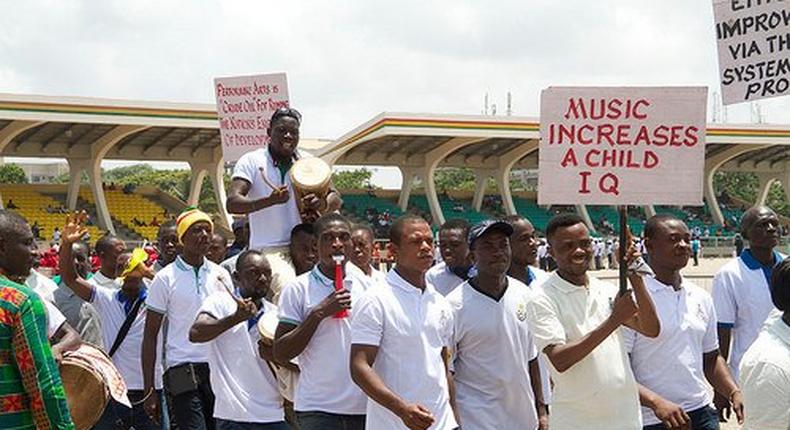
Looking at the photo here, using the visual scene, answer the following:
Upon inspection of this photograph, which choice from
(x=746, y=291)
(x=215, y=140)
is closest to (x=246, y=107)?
(x=746, y=291)

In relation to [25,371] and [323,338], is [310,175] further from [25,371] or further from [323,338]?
[25,371]

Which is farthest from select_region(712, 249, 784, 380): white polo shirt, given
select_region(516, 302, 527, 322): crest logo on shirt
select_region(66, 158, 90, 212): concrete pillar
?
select_region(66, 158, 90, 212): concrete pillar

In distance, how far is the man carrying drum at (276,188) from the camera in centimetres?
716

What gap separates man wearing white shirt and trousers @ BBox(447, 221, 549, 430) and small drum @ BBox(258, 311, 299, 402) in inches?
38.4

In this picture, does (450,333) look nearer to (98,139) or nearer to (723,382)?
(723,382)

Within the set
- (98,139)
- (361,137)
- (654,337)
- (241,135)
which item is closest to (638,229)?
(361,137)

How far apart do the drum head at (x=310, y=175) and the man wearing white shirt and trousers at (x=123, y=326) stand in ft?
5.88

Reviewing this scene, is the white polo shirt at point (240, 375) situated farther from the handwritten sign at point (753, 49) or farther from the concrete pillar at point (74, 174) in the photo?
the concrete pillar at point (74, 174)

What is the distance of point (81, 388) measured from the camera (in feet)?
16.3

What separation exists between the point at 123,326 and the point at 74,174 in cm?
3514

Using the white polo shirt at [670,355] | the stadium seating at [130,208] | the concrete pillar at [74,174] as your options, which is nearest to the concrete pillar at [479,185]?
the stadium seating at [130,208]

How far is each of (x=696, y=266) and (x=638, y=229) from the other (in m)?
13.3

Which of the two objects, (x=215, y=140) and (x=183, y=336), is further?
(x=215, y=140)

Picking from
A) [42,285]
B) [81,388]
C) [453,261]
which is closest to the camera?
[81,388]
